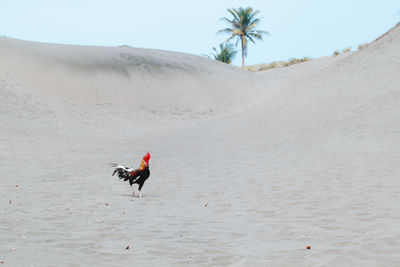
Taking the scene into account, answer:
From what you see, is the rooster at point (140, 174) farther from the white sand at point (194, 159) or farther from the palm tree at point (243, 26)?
the palm tree at point (243, 26)

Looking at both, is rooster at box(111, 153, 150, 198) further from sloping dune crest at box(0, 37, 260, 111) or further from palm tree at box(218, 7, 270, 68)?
palm tree at box(218, 7, 270, 68)

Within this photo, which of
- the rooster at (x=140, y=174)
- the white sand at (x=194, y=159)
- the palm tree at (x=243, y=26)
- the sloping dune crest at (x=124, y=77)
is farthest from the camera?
the palm tree at (x=243, y=26)

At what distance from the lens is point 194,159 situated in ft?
39.5

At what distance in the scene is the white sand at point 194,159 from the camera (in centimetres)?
413

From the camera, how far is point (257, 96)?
25922 mm

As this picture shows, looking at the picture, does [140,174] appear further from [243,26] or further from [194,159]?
[243,26]

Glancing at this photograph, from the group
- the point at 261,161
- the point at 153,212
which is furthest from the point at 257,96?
the point at 153,212

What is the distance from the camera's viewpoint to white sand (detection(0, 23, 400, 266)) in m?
4.13

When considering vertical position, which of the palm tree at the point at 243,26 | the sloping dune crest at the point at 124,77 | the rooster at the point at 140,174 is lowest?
the rooster at the point at 140,174

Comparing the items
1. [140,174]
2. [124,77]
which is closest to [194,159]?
[140,174]

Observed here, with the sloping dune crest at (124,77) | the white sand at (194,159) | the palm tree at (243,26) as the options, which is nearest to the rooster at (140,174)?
the white sand at (194,159)

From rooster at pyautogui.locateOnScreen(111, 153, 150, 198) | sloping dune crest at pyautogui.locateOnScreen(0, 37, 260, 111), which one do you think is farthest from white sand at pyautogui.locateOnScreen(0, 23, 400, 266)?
rooster at pyautogui.locateOnScreen(111, 153, 150, 198)

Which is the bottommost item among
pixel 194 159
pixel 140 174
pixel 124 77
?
pixel 140 174

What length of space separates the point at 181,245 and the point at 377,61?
1966cm
